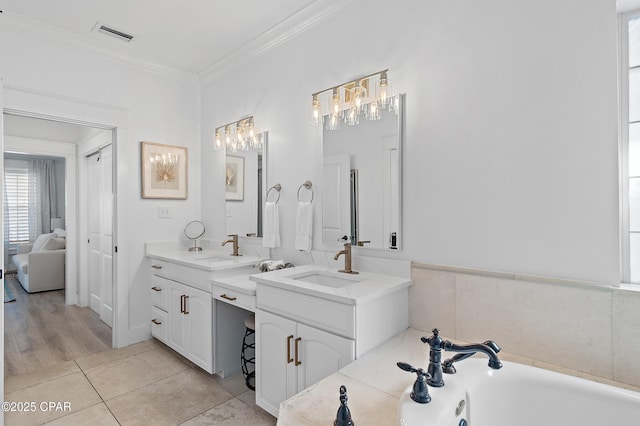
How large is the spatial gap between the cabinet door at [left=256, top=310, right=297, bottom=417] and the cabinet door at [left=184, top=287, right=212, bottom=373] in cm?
60

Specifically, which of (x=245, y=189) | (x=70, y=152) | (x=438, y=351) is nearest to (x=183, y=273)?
(x=245, y=189)

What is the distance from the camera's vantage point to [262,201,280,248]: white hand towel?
8.63 ft

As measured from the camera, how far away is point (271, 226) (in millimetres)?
2645

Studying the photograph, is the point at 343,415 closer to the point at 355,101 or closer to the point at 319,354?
the point at 319,354

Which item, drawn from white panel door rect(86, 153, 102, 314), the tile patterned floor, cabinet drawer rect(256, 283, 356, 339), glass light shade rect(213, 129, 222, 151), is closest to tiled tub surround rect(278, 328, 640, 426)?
cabinet drawer rect(256, 283, 356, 339)

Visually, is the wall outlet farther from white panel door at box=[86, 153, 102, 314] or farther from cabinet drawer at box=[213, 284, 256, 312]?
cabinet drawer at box=[213, 284, 256, 312]

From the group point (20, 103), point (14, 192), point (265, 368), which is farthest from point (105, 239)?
point (14, 192)

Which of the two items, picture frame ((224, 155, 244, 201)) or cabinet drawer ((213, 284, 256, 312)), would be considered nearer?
cabinet drawer ((213, 284, 256, 312))

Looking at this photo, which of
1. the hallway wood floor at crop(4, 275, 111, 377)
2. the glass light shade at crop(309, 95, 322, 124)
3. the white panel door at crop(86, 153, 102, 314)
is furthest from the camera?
the white panel door at crop(86, 153, 102, 314)

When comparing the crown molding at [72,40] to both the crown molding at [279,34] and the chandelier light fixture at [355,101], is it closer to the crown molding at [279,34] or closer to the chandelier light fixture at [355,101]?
the crown molding at [279,34]

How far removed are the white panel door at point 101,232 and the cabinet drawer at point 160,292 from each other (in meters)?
0.71

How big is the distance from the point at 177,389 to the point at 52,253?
4275 mm

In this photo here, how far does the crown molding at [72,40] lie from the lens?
246 centimetres

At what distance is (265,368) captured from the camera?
1.90 meters
